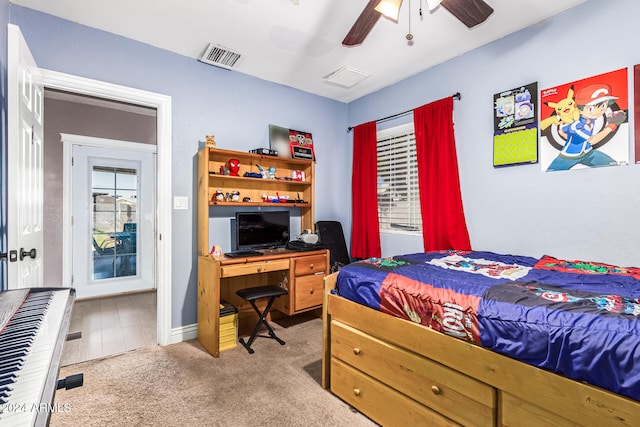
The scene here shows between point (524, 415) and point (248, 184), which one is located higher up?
point (248, 184)

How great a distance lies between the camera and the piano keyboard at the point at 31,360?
0.55 meters

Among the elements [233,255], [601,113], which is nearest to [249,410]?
[233,255]

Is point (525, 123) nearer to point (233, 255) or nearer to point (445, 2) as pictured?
point (445, 2)

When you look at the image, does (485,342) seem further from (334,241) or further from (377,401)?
(334,241)

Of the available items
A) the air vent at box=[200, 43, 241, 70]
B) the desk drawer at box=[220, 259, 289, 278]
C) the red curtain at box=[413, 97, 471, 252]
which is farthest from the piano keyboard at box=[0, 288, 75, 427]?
the red curtain at box=[413, 97, 471, 252]

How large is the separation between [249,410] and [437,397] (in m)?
1.09

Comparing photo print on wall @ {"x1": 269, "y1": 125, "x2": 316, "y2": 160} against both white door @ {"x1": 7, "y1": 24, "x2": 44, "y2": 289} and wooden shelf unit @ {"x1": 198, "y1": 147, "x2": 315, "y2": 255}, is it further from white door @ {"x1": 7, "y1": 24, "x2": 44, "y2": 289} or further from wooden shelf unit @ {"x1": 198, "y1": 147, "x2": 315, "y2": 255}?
white door @ {"x1": 7, "y1": 24, "x2": 44, "y2": 289}

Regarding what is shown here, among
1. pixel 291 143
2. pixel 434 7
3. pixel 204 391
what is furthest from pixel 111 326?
pixel 434 7

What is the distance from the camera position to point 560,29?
2.29m

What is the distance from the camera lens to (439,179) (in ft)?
9.86

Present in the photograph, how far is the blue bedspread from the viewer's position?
103 cm

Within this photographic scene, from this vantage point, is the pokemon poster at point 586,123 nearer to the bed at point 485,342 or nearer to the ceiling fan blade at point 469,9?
the bed at point 485,342

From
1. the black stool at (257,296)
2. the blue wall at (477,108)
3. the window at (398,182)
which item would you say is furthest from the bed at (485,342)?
the window at (398,182)

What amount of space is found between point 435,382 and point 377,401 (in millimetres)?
→ 408
